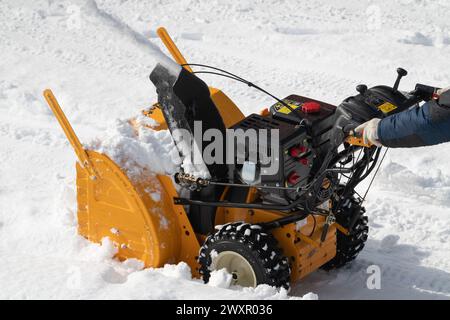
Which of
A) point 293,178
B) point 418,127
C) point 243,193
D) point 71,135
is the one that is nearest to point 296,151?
point 293,178

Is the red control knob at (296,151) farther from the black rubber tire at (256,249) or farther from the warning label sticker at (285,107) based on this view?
the black rubber tire at (256,249)

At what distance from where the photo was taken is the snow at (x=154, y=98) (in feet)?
18.3

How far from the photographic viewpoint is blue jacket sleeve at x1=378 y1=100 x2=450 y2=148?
4.50m

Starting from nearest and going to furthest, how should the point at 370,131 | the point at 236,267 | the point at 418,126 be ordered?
the point at 418,126
the point at 370,131
the point at 236,267

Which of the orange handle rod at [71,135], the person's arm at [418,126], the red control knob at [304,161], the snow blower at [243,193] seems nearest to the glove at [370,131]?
the person's arm at [418,126]

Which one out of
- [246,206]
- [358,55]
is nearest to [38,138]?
[246,206]

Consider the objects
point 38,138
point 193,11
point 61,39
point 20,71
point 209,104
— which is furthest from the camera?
point 193,11

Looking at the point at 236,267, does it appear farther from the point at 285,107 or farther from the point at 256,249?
the point at 285,107

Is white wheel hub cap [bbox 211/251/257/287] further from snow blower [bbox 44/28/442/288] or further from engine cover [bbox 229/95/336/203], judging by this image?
engine cover [bbox 229/95/336/203]

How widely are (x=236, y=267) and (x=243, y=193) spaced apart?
0.52 m

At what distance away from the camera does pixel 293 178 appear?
5395 mm

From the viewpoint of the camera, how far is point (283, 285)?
213 inches

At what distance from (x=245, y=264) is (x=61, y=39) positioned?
20.3 feet

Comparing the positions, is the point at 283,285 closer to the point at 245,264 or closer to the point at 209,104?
the point at 245,264
